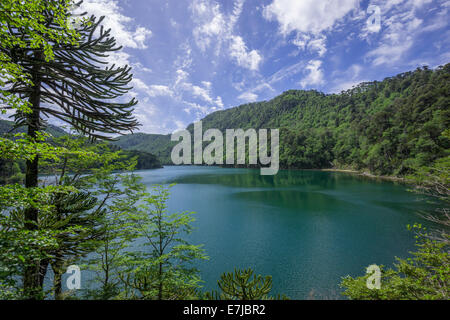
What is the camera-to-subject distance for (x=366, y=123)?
60.5 metres

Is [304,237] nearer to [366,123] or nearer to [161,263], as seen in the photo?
[161,263]

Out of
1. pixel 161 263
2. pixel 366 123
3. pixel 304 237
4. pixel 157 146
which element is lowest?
pixel 304 237

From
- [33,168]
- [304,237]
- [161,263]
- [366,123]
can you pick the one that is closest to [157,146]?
[366,123]

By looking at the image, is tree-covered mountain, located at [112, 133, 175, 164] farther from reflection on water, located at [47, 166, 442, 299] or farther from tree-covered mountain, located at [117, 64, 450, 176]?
reflection on water, located at [47, 166, 442, 299]

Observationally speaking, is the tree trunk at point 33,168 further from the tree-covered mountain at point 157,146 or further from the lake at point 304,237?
the tree-covered mountain at point 157,146

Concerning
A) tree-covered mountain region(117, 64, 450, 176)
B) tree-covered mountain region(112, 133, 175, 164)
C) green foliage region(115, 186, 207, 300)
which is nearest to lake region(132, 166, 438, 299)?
green foliage region(115, 186, 207, 300)

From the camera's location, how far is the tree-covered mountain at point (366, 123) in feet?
113

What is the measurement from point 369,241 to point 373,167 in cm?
4363

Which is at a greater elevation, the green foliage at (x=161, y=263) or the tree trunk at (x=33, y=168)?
the tree trunk at (x=33, y=168)

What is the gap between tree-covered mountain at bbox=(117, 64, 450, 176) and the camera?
34438 mm

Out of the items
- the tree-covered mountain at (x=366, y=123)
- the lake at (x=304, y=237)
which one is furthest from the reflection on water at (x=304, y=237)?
the tree-covered mountain at (x=366, y=123)

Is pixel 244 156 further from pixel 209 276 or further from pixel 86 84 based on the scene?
pixel 86 84

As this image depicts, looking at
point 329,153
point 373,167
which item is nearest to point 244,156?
point 329,153

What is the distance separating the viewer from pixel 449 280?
514 centimetres
